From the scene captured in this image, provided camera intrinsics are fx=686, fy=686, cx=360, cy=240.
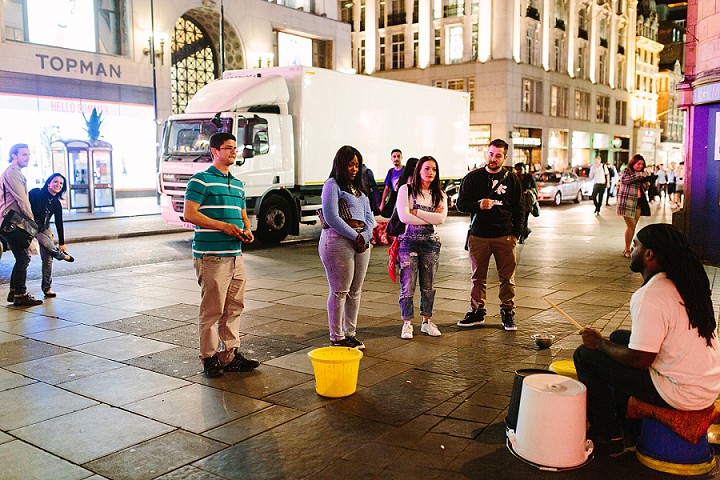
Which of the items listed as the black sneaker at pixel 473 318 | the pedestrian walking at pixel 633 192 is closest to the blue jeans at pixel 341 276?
the black sneaker at pixel 473 318

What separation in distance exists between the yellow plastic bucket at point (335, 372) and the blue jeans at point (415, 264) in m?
1.85

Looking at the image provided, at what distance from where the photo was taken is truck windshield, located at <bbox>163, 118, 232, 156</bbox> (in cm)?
1503

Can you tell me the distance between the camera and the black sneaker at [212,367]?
19.1 ft

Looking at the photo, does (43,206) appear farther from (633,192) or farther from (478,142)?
(478,142)

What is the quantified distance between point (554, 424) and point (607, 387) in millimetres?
516

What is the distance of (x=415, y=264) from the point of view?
714 cm

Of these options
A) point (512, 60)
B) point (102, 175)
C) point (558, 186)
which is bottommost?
point (558, 186)

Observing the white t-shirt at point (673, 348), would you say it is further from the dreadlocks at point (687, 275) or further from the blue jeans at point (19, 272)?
the blue jeans at point (19, 272)

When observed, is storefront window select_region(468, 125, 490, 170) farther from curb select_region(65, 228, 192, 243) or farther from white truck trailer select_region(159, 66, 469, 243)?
curb select_region(65, 228, 192, 243)

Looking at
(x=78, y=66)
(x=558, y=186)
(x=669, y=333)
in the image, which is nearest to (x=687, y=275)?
(x=669, y=333)

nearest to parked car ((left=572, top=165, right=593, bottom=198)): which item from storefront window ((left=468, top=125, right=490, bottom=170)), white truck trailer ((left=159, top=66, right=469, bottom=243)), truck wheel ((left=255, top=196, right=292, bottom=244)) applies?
storefront window ((left=468, top=125, right=490, bottom=170))

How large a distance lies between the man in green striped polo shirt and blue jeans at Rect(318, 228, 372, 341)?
0.87 metres

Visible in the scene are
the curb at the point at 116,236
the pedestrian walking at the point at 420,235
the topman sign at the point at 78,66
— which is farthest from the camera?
the topman sign at the point at 78,66

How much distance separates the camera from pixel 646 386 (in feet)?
12.9
